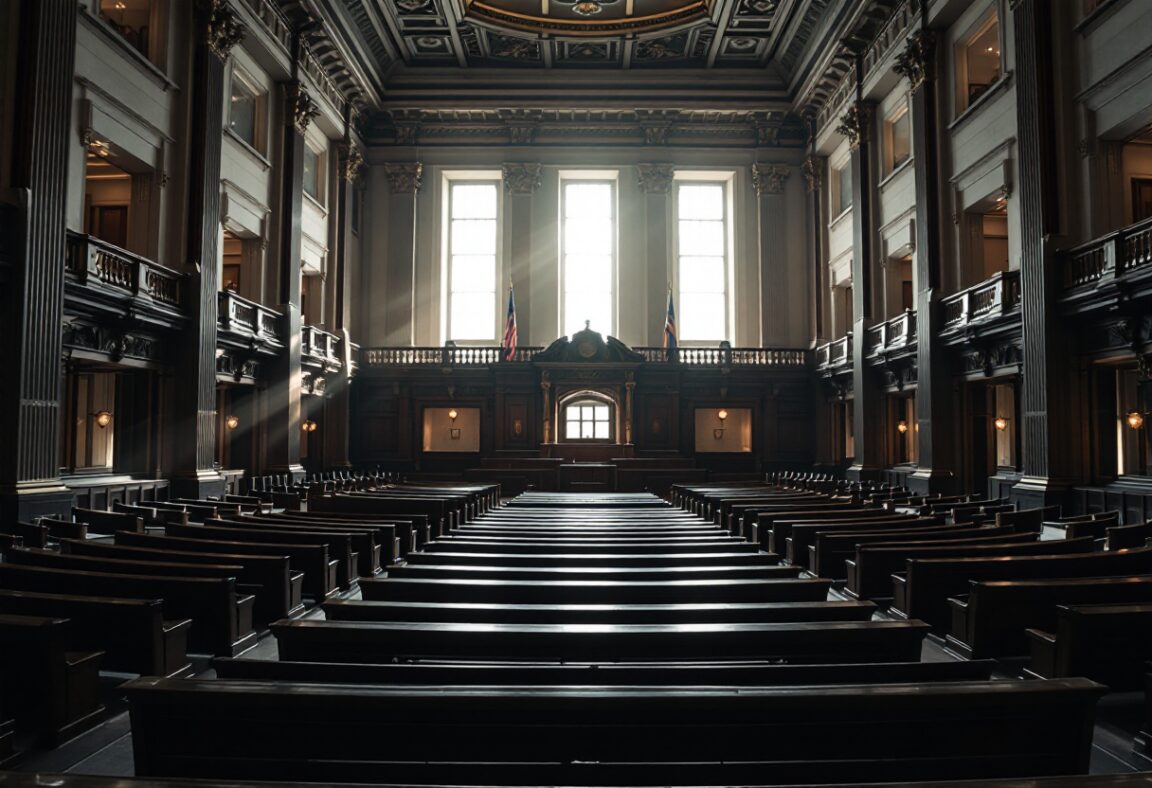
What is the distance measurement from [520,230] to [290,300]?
31.8ft

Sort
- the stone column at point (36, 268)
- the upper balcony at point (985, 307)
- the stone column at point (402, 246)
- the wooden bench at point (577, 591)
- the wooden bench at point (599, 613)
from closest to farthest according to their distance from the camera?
the wooden bench at point (599, 613) < the wooden bench at point (577, 591) < the stone column at point (36, 268) < the upper balcony at point (985, 307) < the stone column at point (402, 246)

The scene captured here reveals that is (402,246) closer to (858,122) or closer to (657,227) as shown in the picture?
(657,227)

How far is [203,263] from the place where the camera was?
1611cm

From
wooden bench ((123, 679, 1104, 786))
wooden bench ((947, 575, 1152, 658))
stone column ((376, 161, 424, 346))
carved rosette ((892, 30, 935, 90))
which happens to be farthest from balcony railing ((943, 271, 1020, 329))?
stone column ((376, 161, 424, 346))

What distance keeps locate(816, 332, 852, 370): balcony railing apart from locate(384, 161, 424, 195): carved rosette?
584 inches

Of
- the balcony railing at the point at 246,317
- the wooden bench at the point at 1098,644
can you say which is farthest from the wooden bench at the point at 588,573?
the balcony railing at the point at 246,317

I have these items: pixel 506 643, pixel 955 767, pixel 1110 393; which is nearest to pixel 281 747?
pixel 506 643

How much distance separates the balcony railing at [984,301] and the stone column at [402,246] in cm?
1717

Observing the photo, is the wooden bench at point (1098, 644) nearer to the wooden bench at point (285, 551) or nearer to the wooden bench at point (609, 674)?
→ the wooden bench at point (609, 674)

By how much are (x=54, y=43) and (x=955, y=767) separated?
1449 centimetres

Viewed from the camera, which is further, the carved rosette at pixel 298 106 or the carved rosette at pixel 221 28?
the carved rosette at pixel 298 106

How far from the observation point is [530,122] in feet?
91.3

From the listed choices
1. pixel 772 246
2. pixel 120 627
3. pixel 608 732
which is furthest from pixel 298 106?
pixel 608 732

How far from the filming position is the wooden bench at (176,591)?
4.82 metres
